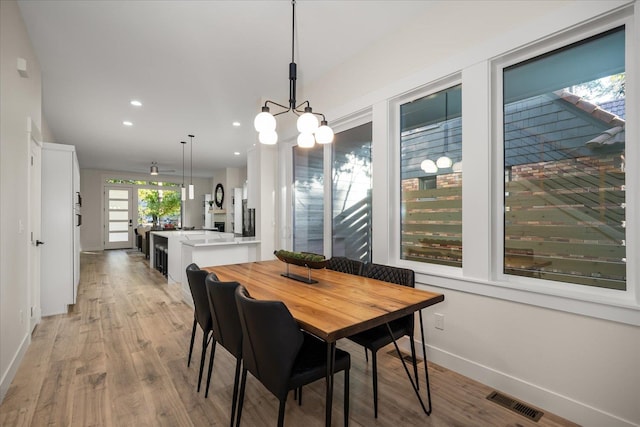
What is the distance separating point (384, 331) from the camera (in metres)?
1.88

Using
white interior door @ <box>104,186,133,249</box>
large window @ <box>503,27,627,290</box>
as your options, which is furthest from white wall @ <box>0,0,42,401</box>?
white interior door @ <box>104,186,133,249</box>

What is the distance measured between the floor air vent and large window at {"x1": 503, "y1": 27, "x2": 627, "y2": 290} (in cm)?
81

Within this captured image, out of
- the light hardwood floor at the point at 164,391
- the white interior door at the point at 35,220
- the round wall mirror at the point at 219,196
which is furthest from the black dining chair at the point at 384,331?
the round wall mirror at the point at 219,196

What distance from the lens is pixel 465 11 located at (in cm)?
218

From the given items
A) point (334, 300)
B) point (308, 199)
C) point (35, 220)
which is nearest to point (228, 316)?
point (334, 300)

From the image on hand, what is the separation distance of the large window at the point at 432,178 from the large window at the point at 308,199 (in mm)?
1269

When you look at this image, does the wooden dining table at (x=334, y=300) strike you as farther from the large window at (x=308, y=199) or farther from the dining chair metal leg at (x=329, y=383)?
the large window at (x=308, y=199)


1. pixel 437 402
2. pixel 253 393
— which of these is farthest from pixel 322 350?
pixel 437 402

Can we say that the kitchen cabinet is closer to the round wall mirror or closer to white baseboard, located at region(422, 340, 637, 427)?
white baseboard, located at region(422, 340, 637, 427)

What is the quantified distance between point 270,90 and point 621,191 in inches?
145

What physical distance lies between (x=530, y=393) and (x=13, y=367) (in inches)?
144

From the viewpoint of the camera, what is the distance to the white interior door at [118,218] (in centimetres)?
1041

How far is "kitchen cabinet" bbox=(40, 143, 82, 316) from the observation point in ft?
11.9

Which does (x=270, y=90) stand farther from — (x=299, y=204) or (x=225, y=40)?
(x=299, y=204)
